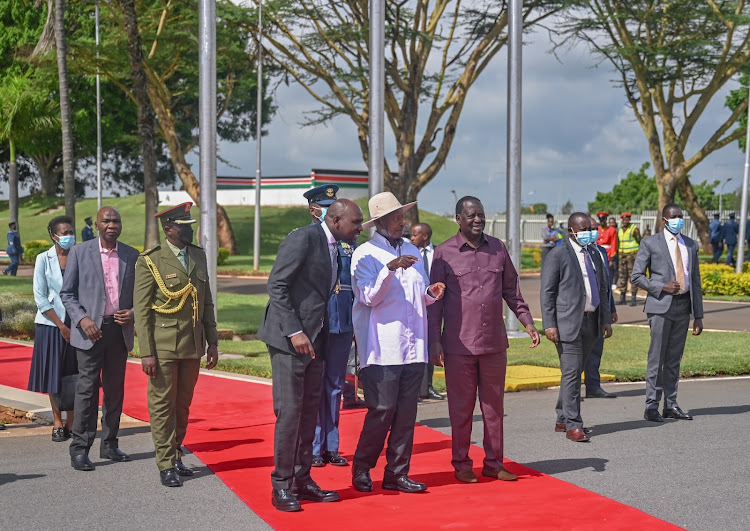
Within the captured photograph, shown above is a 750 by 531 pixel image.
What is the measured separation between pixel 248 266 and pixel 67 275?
99.7 ft

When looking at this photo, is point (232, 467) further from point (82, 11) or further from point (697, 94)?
point (82, 11)

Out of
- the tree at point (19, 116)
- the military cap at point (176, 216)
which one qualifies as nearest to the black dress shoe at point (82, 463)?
the military cap at point (176, 216)

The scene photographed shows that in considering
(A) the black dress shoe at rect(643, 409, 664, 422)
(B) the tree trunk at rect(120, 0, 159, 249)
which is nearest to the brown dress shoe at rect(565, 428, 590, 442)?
(A) the black dress shoe at rect(643, 409, 664, 422)

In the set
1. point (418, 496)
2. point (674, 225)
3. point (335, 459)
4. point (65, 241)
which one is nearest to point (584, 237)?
point (674, 225)

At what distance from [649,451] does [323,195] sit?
11.3 ft

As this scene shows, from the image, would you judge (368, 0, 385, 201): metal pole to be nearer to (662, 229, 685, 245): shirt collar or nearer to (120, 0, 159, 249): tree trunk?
(662, 229, 685, 245): shirt collar

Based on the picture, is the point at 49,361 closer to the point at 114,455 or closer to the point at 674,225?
the point at 114,455

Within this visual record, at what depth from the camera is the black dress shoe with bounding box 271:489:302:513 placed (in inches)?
249

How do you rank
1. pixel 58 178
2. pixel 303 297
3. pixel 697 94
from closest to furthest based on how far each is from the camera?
pixel 303 297 < pixel 697 94 < pixel 58 178

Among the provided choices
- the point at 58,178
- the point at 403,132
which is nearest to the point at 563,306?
the point at 403,132

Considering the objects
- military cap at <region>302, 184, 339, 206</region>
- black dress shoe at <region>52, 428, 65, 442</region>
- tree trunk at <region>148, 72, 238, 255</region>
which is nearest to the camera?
military cap at <region>302, 184, 339, 206</region>

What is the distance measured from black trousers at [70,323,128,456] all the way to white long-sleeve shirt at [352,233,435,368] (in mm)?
2226

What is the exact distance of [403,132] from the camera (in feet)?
102

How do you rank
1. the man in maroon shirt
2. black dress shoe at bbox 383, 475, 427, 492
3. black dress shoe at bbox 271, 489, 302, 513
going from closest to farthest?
black dress shoe at bbox 271, 489, 302, 513
black dress shoe at bbox 383, 475, 427, 492
the man in maroon shirt
